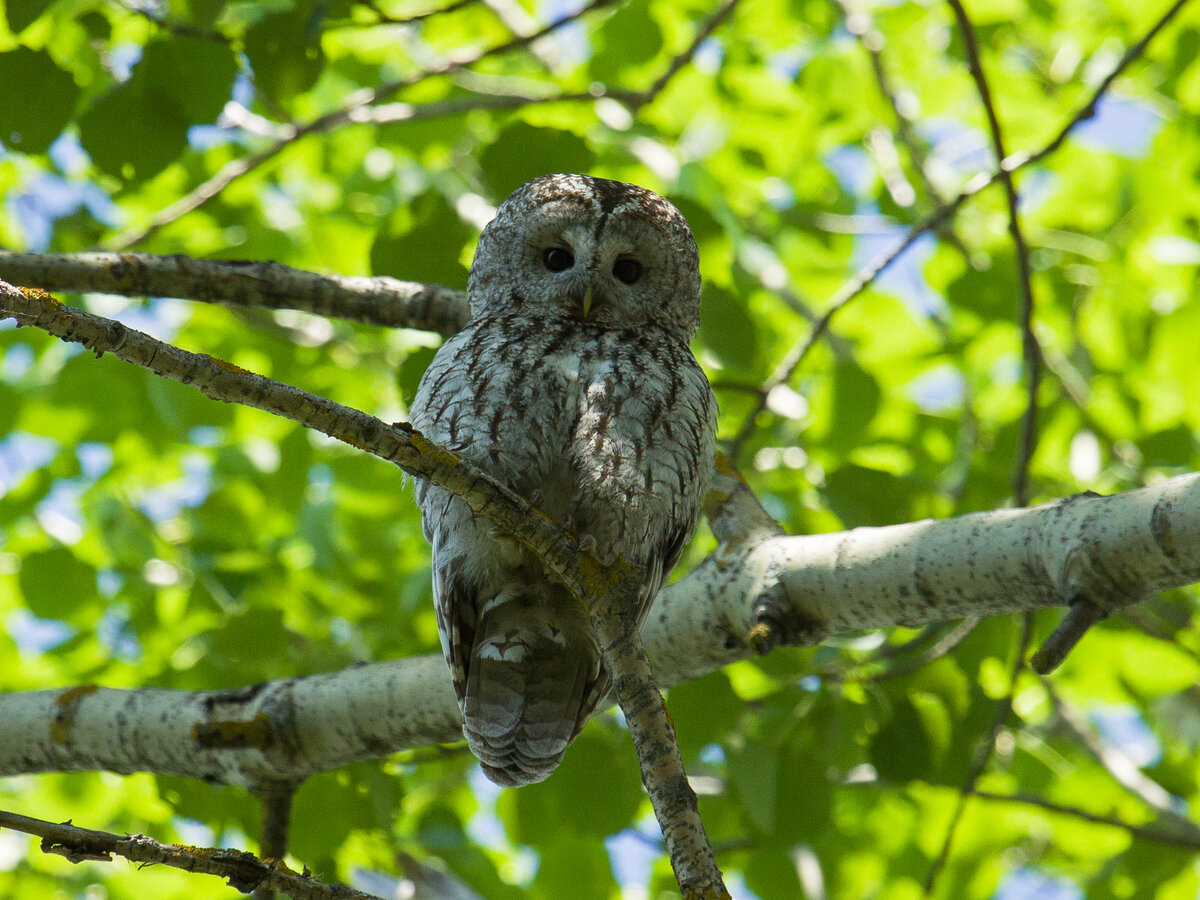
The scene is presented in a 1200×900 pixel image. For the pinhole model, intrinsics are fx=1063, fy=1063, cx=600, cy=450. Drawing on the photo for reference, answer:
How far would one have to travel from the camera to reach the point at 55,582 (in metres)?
3.27

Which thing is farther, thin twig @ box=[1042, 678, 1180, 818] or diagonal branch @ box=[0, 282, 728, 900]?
thin twig @ box=[1042, 678, 1180, 818]

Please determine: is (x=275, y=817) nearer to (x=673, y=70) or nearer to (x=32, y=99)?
(x=32, y=99)

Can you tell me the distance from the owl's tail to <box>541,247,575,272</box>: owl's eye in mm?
810

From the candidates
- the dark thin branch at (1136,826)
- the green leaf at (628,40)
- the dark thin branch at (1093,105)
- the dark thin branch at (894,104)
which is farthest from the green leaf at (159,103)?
the dark thin branch at (1136,826)

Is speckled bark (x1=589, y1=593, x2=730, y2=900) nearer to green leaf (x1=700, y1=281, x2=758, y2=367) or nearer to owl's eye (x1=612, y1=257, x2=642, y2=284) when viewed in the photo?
owl's eye (x1=612, y1=257, x2=642, y2=284)

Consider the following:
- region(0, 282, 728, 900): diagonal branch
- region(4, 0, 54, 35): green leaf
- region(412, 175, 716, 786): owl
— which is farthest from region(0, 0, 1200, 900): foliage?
region(0, 282, 728, 900): diagonal branch

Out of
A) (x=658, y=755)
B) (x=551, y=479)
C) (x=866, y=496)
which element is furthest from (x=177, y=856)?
(x=866, y=496)

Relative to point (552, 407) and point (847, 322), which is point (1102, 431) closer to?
point (847, 322)

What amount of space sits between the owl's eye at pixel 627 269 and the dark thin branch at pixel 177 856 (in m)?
1.44

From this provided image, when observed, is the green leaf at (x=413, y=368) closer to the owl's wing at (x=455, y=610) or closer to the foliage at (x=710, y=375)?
the foliage at (x=710, y=375)

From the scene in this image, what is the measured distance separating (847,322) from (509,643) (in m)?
3.44

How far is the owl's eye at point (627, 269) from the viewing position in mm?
2318

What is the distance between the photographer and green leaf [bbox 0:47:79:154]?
226 centimetres

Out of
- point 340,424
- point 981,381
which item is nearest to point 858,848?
point 981,381
